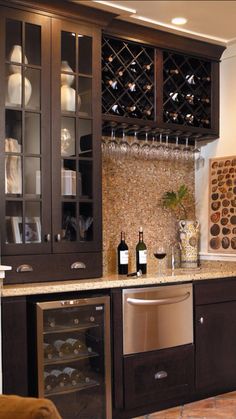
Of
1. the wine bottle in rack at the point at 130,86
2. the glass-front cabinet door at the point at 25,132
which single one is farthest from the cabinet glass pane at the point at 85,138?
the wine bottle in rack at the point at 130,86

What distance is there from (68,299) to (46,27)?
5.57 ft

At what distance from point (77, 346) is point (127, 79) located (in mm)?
1943

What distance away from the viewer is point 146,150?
4.22 meters

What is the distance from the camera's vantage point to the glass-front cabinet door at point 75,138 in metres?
3.25

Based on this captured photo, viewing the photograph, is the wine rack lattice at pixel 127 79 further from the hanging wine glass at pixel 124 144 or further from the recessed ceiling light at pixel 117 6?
the recessed ceiling light at pixel 117 6

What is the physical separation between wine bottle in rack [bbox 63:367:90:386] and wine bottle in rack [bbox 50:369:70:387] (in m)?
0.02

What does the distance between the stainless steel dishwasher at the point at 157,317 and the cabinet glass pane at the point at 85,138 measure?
954 millimetres

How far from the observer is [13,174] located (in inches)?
122

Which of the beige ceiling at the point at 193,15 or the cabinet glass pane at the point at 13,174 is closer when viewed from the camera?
the cabinet glass pane at the point at 13,174

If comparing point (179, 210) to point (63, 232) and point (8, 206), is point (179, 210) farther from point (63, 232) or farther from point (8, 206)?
point (8, 206)

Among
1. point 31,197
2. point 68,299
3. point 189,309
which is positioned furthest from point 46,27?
point 189,309

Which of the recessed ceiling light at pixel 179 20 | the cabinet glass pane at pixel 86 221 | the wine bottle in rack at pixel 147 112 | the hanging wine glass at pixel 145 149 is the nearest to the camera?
the cabinet glass pane at pixel 86 221

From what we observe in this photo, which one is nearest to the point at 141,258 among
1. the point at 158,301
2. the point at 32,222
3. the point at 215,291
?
the point at 158,301

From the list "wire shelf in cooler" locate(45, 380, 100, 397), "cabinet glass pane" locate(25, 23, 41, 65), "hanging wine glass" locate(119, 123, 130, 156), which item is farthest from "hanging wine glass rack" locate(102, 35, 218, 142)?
"wire shelf in cooler" locate(45, 380, 100, 397)
